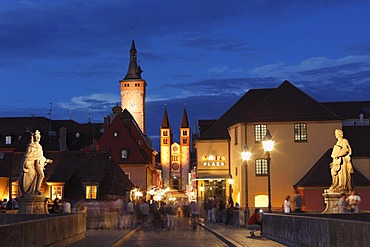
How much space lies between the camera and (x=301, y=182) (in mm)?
59875

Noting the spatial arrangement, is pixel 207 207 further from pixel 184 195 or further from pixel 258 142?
pixel 184 195

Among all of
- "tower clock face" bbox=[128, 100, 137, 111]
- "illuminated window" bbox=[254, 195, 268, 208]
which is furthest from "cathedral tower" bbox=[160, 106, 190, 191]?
"illuminated window" bbox=[254, 195, 268, 208]

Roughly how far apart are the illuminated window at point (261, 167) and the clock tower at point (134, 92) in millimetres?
94582

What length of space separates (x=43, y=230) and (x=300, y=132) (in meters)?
46.6

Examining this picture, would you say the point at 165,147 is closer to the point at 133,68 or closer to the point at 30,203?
the point at 133,68

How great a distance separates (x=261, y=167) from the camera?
6234cm

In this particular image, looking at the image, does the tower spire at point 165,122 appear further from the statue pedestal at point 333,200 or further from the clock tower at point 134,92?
the statue pedestal at point 333,200

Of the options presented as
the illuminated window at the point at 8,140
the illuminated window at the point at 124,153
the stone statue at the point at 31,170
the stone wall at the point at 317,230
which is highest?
the illuminated window at the point at 8,140

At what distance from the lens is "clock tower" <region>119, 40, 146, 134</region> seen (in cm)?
15750

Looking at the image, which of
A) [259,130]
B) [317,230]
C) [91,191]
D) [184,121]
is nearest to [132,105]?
[184,121]

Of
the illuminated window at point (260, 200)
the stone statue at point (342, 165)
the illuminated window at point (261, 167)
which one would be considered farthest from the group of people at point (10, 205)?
the stone statue at point (342, 165)

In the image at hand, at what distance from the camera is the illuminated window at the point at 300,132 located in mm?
62656

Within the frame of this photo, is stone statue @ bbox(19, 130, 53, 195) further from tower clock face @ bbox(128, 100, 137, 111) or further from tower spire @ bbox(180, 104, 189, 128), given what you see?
tower spire @ bbox(180, 104, 189, 128)

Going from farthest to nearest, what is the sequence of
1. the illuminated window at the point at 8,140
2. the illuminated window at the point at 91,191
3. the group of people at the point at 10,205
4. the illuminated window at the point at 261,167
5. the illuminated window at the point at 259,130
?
the illuminated window at the point at 8,140
the illuminated window at the point at 91,191
the illuminated window at the point at 259,130
the illuminated window at the point at 261,167
the group of people at the point at 10,205
